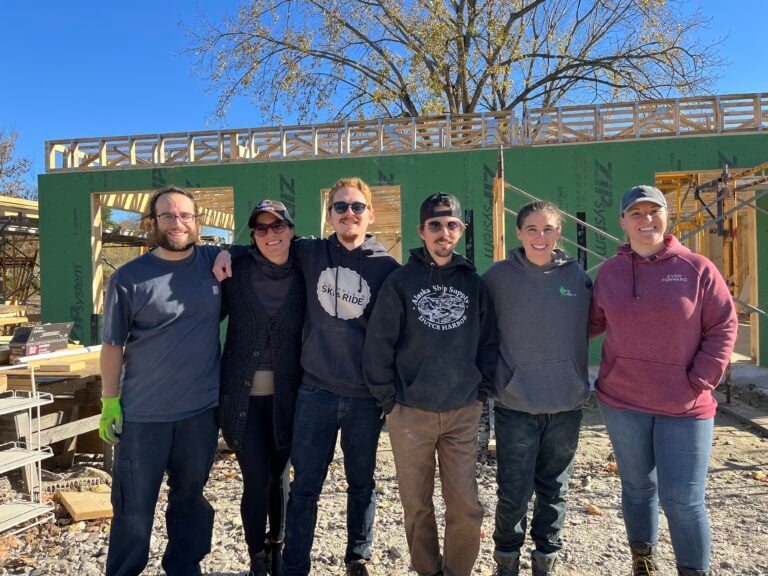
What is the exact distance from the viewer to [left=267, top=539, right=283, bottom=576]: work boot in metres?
2.79

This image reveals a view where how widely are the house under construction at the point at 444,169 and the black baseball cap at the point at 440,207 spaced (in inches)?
285

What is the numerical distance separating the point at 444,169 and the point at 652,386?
9.29m

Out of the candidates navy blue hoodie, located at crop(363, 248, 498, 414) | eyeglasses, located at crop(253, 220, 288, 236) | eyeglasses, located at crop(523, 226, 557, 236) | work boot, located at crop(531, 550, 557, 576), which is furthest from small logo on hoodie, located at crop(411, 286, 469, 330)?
work boot, located at crop(531, 550, 557, 576)

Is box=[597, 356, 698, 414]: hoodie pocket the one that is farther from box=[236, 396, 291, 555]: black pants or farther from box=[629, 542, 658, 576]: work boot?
box=[236, 396, 291, 555]: black pants

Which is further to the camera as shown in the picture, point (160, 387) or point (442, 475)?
point (442, 475)

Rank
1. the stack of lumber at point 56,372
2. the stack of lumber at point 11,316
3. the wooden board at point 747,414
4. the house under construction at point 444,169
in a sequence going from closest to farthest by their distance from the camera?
the stack of lumber at point 56,372, the wooden board at point 747,414, the house under construction at point 444,169, the stack of lumber at point 11,316

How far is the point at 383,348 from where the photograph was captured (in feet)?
8.06

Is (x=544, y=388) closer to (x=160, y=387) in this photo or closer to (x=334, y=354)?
(x=334, y=354)

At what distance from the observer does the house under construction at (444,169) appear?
10367 millimetres

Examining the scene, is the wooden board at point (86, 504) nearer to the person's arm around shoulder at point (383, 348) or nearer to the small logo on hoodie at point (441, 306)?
the person's arm around shoulder at point (383, 348)

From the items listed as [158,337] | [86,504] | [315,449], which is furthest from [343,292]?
[86,504]

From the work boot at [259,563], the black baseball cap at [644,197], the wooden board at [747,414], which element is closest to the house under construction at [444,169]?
the wooden board at [747,414]

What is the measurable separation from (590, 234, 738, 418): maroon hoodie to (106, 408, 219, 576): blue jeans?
1978mm

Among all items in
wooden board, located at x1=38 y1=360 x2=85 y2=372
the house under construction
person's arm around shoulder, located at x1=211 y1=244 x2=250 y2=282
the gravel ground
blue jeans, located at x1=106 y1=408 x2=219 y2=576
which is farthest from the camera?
the house under construction
